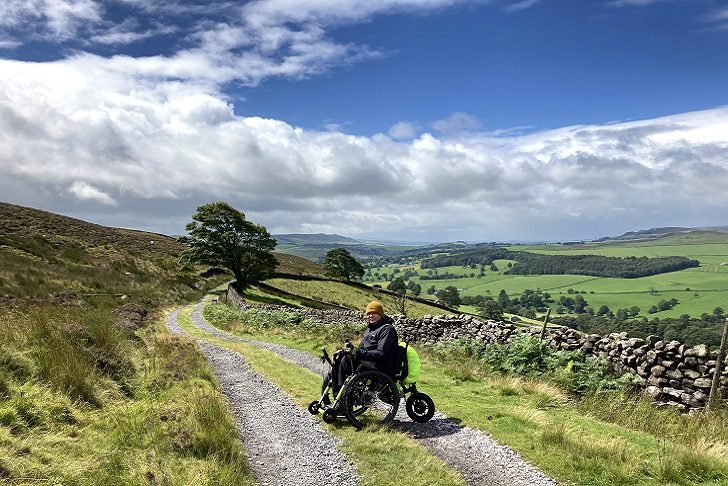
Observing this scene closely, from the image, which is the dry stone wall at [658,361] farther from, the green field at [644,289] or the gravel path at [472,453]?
the green field at [644,289]

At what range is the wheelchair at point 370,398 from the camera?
8672mm

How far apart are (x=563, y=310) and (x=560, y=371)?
412 feet

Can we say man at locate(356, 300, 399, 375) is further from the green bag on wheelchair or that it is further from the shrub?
the shrub

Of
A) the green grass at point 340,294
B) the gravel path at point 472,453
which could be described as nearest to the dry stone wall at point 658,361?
the gravel path at point 472,453

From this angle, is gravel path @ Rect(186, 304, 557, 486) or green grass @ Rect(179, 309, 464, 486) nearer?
green grass @ Rect(179, 309, 464, 486)

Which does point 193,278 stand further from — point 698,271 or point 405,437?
point 698,271

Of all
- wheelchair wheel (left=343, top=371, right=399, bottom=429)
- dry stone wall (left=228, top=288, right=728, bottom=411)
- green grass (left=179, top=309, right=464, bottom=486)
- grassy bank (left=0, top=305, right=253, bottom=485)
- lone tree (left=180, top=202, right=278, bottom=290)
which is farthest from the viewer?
lone tree (left=180, top=202, right=278, bottom=290)

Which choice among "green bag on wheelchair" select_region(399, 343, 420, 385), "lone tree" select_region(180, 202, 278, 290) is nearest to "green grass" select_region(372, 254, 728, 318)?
"lone tree" select_region(180, 202, 278, 290)

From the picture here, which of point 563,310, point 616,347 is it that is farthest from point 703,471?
point 563,310

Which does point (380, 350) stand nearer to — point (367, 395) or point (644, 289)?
point (367, 395)

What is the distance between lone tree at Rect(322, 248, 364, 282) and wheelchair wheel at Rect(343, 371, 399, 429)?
8188 cm

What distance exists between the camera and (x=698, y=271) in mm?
186500

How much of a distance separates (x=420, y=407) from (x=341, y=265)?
82151 millimetres

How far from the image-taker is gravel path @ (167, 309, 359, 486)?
659 cm
